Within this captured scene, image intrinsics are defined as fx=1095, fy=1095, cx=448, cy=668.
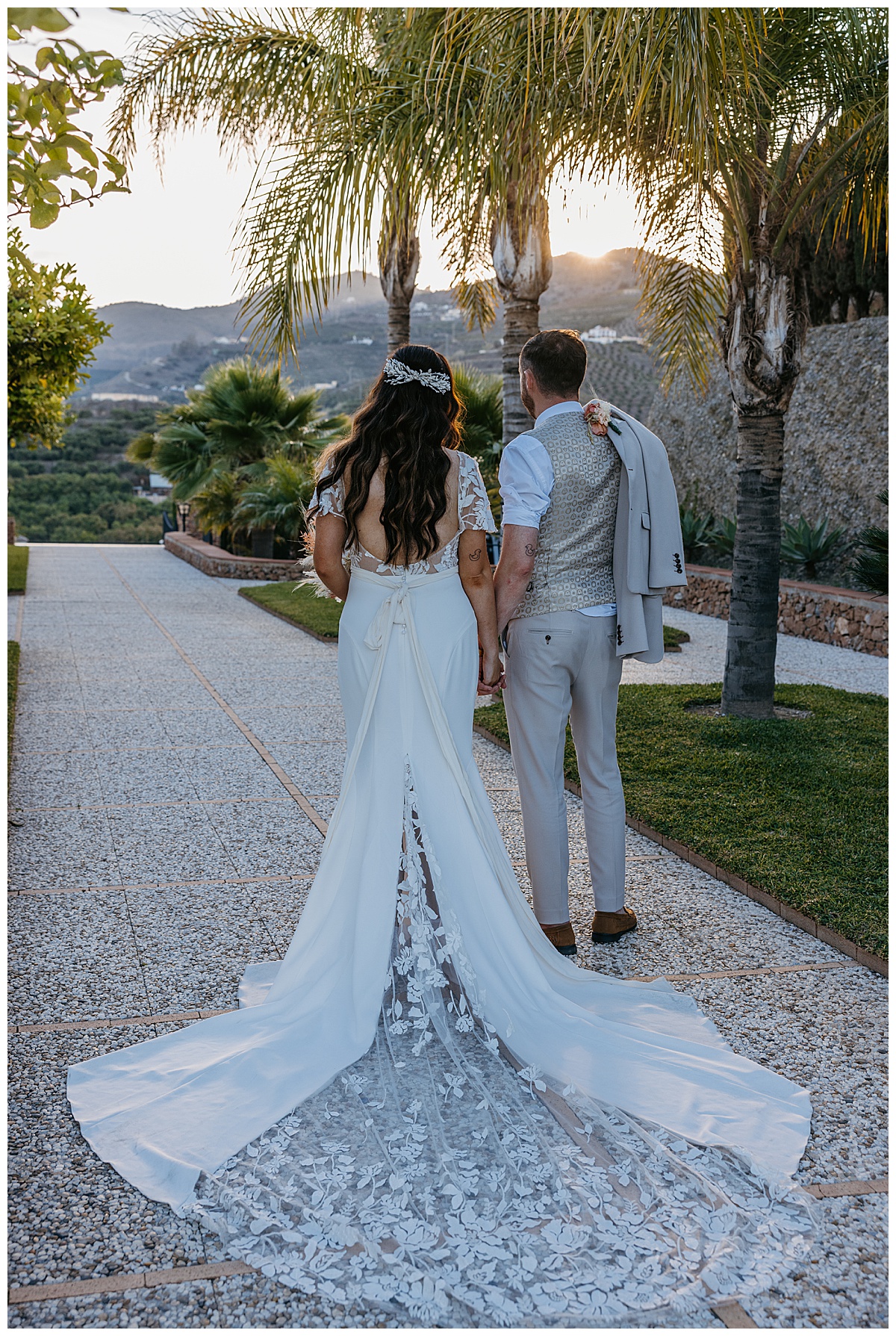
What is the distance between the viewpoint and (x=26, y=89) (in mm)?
2209

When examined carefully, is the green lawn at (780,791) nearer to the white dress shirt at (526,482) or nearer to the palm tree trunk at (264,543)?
the white dress shirt at (526,482)

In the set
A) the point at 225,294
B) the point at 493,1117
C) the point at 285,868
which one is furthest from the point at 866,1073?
the point at 225,294

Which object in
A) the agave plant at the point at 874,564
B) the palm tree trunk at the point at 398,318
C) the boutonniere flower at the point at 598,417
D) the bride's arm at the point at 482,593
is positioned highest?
the palm tree trunk at the point at 398,318

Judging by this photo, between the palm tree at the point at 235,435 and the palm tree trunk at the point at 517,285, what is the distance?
1128cm

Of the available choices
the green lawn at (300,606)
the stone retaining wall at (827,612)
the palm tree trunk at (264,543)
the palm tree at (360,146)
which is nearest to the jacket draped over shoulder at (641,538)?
the palm tree at (360,146)

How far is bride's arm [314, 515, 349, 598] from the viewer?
3.29 metres

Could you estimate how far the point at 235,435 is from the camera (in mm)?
19281

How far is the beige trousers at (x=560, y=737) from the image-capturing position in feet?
12.7

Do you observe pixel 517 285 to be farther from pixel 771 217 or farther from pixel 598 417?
pixel 598 417

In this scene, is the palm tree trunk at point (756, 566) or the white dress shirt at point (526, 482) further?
the palm tree trunk at point (756, 566)

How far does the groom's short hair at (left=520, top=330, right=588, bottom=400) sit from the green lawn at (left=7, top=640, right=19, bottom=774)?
401 cm

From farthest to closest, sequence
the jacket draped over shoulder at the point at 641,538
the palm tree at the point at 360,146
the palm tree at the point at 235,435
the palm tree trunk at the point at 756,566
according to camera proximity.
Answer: the palm tree at the point at 235,435 → the palm tree trunk at the point at 756,566 → the palm tree at the point at 360,146 → the jacket draped over shoulder at the point at 641,538

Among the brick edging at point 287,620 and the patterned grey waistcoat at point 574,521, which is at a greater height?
the patterned grey waistcoat at point 574,521

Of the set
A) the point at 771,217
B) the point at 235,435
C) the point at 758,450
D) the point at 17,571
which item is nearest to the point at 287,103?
the point at 771,217
